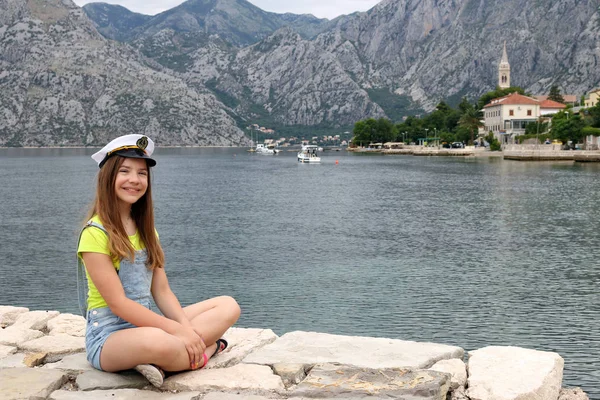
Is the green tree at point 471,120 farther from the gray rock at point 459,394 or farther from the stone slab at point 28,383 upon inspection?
the stone slab at point 28,383

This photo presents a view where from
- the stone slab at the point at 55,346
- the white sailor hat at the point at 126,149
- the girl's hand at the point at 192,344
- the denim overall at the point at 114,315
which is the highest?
the white sailor hat at the point at 126,149

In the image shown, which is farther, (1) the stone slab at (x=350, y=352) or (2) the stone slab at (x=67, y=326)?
(2) the stone slab at (x=67, y=326)

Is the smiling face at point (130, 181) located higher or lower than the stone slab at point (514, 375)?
higher

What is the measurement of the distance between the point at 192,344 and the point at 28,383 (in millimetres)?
1572

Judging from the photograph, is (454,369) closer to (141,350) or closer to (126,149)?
(141,350)

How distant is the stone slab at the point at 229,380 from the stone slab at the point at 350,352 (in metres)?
0.35

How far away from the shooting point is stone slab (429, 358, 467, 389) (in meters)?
6.43

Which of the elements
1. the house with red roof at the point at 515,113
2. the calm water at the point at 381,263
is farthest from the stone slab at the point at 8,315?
the house with red roof at the point at 515,113

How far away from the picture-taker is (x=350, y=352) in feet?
23.5

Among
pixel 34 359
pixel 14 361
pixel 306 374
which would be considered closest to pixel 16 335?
pixel 14 361

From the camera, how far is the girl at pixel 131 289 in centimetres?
607

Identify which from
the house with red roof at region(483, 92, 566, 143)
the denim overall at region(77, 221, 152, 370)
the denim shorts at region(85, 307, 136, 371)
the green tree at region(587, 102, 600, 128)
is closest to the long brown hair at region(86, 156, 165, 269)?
the denim overall at region(77, 221, 152, 370)

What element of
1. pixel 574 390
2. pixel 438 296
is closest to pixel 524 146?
pixel 438 296

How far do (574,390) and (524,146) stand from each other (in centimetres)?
11717
